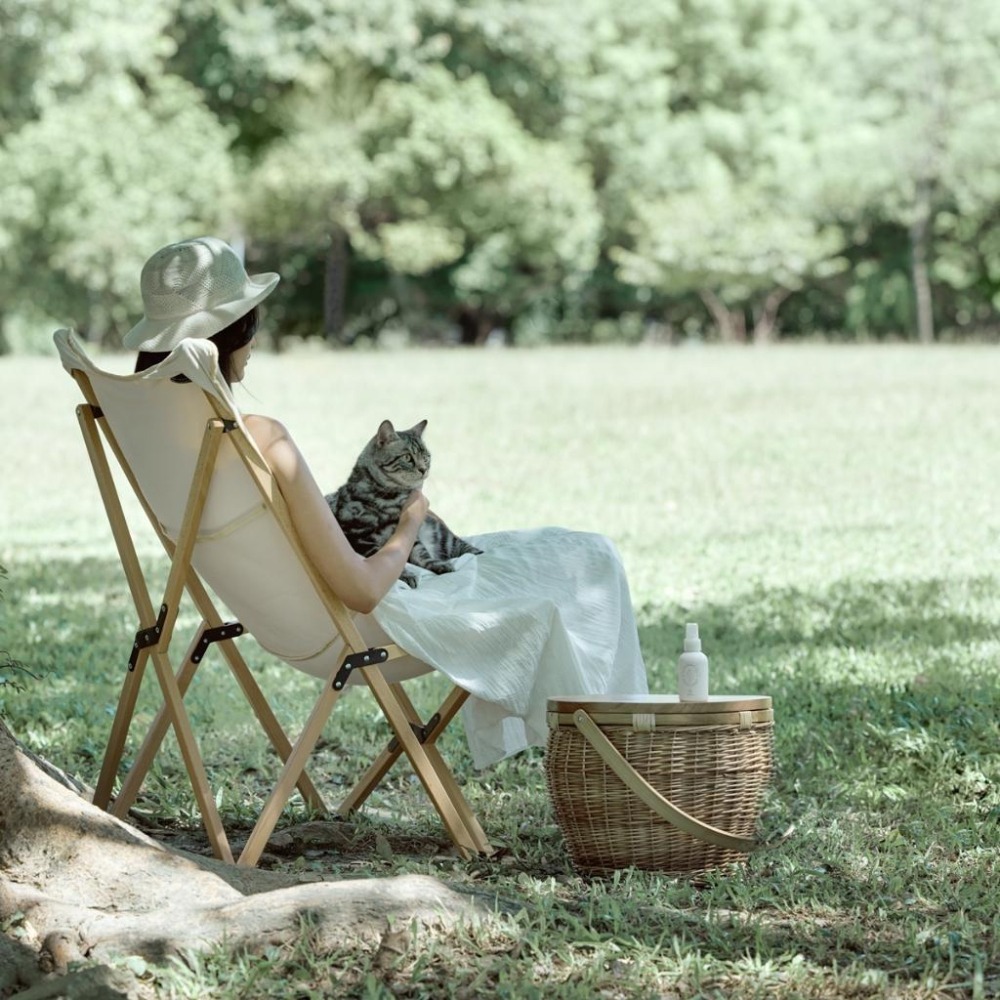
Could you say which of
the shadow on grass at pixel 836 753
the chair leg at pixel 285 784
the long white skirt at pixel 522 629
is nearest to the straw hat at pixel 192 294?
the long white skirt at pixel 522 629

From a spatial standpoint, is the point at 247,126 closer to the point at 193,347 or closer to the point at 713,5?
the point at 713,5

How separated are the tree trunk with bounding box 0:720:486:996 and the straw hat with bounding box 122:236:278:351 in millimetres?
1015

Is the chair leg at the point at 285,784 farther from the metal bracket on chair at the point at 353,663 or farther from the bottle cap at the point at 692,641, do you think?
the bottle cap at the point at 692,641

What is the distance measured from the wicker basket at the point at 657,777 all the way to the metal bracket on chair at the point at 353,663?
17.5 inches

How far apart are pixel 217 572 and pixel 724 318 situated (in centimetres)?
3863

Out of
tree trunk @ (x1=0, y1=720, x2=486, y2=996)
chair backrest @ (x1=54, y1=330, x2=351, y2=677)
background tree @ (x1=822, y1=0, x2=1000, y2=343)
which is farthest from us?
background tree @ (x1=822, y1=0, x2=1000, y2=343)

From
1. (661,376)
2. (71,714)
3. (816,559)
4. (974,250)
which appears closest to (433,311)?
(974,250)

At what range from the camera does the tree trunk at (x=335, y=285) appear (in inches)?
1494

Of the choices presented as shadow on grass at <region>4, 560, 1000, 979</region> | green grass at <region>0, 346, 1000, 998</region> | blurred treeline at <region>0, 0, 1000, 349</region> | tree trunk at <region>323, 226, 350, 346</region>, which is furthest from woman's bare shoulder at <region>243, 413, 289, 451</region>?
tree trunk at <region>323, 226, 350, 346</region>

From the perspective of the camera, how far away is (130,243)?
101ft

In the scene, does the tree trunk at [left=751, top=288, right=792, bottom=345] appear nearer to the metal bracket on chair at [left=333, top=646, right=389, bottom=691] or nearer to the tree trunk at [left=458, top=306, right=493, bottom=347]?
the tree trunk at [left=458, top=306, right=493, bottom=347]

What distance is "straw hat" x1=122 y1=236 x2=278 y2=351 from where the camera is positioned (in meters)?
4.00

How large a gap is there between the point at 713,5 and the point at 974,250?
357 inches

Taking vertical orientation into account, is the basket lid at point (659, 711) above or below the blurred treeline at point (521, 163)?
below
